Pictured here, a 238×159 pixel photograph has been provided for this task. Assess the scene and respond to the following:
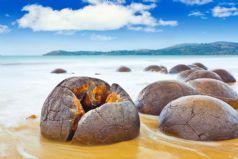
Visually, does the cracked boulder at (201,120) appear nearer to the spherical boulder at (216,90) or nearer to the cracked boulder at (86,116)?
the cracked boulder at (86,116)

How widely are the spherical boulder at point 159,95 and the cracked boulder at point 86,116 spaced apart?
1490mm

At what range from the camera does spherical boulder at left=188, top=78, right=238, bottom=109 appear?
621 cm

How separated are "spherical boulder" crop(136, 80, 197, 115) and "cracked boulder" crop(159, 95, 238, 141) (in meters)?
1.15

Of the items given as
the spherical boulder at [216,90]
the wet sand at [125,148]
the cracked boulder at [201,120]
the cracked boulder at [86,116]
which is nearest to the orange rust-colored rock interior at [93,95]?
the cracked boulder at [86,116]

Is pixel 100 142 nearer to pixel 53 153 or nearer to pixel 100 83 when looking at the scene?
pixel 53 153

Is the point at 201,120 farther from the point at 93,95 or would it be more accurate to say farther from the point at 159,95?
the point at 159,95

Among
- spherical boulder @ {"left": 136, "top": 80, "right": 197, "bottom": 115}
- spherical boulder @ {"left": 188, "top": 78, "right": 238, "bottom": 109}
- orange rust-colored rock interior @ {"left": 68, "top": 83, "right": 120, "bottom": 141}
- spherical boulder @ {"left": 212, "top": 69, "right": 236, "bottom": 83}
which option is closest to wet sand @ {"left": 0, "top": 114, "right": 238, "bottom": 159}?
orange rust-colored rock interior @ {"left": 68, "top": 83, "right": 120, "bottom": 141}

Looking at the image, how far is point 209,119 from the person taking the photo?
4.30 m

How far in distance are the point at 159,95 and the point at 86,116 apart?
2.18 metres

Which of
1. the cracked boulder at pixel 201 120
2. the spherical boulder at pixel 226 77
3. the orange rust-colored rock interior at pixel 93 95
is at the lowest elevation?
the spherical boulder at pixel 226 77

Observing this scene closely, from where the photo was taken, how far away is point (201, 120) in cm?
431

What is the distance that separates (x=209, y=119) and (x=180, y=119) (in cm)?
38

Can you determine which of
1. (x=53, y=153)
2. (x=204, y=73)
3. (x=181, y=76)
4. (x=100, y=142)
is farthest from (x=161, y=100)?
(x=181, y=76)

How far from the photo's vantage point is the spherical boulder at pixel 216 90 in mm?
6207
